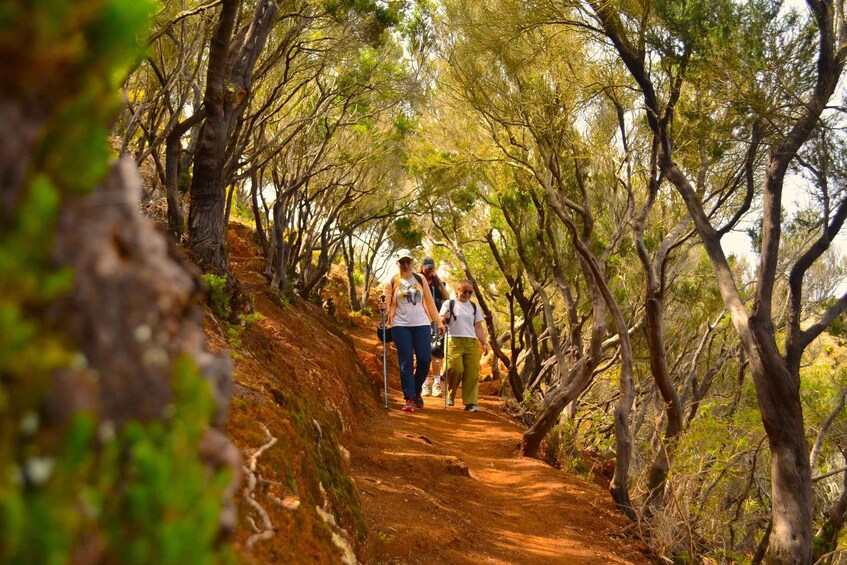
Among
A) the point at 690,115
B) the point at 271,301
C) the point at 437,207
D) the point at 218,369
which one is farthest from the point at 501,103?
the point at 218,369

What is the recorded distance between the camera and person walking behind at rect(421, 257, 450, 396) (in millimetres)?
12578

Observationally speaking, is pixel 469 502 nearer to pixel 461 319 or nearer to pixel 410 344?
pixel 410 344

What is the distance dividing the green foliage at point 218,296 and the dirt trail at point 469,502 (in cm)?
177

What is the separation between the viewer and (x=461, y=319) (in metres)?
12.3

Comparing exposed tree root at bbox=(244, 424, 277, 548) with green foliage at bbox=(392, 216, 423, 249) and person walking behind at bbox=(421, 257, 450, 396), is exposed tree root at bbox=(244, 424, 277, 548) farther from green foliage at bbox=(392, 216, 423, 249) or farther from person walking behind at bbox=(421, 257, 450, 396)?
green foliage at bbox=(392, 216, 423, 249)

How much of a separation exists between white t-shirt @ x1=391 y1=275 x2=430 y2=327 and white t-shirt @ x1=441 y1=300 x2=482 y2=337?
1.37 m

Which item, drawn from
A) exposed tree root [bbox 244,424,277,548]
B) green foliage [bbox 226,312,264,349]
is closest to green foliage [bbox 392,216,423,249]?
green foliage [bbox 226,312,264,349]

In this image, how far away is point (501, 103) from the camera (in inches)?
497

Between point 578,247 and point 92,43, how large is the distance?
9580mm

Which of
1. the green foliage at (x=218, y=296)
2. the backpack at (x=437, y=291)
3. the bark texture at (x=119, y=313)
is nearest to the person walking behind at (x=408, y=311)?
the backpack at (x=437, y=291)

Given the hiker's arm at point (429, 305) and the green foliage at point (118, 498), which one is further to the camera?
the hiker's arm at point (429, 305)

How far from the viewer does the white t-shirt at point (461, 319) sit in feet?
40.4

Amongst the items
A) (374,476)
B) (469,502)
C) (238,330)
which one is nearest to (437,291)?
(469,502)

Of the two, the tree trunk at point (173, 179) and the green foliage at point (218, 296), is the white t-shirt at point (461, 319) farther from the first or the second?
the green foliage at point (218, 296)
